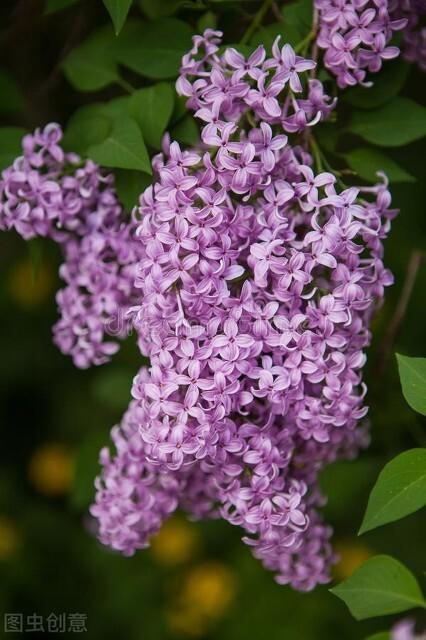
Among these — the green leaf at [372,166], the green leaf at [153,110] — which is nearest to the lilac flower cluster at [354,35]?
the green leaf at [372,166]

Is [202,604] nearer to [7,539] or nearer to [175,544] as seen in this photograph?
[175,544]

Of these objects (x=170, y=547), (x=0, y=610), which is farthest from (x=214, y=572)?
(x=0, y=610)

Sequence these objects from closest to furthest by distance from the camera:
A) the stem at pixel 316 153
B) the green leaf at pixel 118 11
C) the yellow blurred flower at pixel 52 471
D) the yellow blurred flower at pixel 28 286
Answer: the green leaf at pixel 118 11 < the stem at pixel 316 153 < the yellow blurred flower at pixel 52 471 < the yellow blurred flower at pixel 28 286

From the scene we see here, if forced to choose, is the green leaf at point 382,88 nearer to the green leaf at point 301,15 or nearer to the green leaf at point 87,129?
the green leaf at point 301,15

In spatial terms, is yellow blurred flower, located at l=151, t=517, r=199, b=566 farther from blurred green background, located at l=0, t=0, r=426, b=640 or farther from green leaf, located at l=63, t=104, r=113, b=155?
green leaf, located at l=63, t=104, r=113, b=155

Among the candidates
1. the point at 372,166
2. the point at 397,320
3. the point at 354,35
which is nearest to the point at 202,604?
the point at 397,320

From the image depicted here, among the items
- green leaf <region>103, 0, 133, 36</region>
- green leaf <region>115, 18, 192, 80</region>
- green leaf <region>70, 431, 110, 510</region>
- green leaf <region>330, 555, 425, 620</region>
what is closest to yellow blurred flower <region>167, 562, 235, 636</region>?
green leaf <region>70, 431, 110, 510</region>
